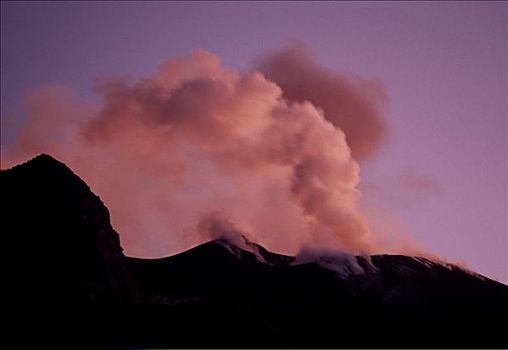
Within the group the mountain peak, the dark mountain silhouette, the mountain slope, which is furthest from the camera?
the mountain peak

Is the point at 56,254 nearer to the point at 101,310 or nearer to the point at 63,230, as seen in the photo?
the point at 63,230

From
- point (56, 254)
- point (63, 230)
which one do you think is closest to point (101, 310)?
point (56, 254)

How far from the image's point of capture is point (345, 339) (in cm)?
17175

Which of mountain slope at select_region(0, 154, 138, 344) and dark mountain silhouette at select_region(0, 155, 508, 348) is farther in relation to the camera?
mountain slope at select_region(0, 154, 138, 344)

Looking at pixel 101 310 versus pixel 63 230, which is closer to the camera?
pixel 101 310

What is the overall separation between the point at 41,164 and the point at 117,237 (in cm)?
2811

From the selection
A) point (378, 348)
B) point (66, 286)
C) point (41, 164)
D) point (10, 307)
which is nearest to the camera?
point (10, 307)

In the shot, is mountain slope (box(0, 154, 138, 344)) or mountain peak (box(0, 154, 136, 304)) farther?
mountain peak (box(0, 154, 136, 304))

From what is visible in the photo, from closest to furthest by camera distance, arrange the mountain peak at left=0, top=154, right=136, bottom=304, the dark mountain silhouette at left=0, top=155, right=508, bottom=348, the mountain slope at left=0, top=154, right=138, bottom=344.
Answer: the dark mountain silhouette at left=0, top=155, right=508, bottom=348 < the mountain slope at left=0, top=154, right=138, bottom=344 < the mountain peak at left=0, top=154, right=136, bottom=304

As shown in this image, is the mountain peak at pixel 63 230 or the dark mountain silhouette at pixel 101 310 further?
the mountain peak at pixel 63 230

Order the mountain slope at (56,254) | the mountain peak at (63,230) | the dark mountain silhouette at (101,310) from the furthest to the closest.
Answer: the mountain peak at (63,230)
the mountain slope at (56,254)
the dark mountain silhouette at (101,310)

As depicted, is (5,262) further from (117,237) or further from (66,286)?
(117,237)

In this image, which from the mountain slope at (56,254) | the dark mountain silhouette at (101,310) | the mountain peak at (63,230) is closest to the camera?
the dark mountain silhouette at (101,310)

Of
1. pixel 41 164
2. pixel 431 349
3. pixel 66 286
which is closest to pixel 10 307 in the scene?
pixel 66 286
